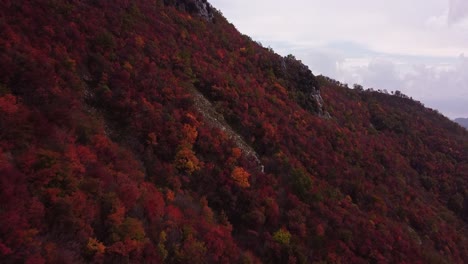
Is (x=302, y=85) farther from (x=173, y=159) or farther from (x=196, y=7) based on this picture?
(x=173, y=159)

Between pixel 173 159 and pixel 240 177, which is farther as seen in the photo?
pixel 240 177

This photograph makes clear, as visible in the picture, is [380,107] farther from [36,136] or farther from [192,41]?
[36,136]

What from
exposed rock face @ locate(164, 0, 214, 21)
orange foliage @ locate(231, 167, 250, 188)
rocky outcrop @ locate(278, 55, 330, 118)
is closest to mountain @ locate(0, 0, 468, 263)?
orange foliage @ locate(231, 167, 250, 188)

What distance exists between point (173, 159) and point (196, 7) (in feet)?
82.6

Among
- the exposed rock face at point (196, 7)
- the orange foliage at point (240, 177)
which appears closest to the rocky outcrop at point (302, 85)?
the exposed rock face at point (196, 7)

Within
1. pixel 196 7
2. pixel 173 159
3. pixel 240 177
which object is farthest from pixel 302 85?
pixel 173 159

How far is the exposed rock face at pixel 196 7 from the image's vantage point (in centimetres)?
3472

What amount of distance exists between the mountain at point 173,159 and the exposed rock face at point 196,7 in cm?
30

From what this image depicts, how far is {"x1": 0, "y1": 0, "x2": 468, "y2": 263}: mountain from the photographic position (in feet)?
29.4

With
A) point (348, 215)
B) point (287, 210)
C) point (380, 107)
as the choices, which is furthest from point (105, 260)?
point (380, 107)

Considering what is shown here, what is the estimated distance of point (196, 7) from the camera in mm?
36281

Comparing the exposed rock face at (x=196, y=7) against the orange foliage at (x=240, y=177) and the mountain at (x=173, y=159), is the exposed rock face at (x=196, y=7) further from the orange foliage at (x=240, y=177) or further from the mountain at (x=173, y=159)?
the orange foliage at (x=240, y=177)

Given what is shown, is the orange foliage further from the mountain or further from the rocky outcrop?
the rocky outcrop

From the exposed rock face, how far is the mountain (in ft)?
0.98
